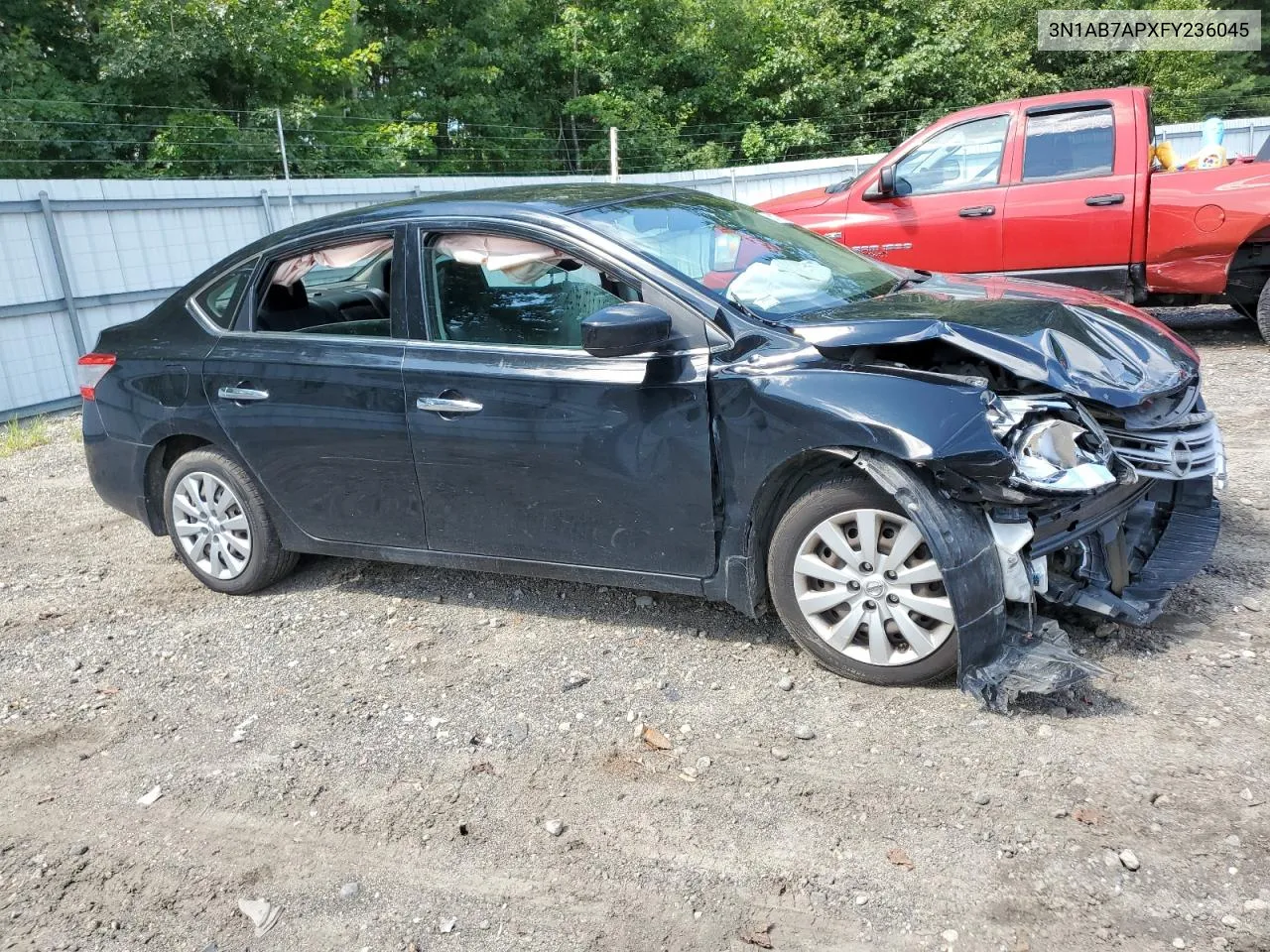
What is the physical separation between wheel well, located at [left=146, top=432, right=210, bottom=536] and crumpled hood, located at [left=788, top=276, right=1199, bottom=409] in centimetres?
296

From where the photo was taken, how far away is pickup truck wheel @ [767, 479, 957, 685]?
3.41 m

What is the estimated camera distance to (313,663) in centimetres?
431

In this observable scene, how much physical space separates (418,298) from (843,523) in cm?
192

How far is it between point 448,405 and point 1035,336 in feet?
6.94

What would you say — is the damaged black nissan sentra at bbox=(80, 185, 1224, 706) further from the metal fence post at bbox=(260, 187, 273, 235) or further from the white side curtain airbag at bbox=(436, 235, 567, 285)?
the metal fence post at bbox=(260, 187, 273, 235)

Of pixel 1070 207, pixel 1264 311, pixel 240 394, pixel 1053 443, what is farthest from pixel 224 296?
pixel 1264 311

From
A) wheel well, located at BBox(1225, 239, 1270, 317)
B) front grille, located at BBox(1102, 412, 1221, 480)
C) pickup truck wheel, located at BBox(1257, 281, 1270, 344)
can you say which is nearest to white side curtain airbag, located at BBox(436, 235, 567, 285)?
front grille, located at BBox(1102, 412, 1221, 480)

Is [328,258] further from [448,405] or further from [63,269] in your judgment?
[63,269]

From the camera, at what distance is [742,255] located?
4188 millimetres

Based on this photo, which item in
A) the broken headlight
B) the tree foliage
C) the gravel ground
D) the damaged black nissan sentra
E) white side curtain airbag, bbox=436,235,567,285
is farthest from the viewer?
the tree foliage

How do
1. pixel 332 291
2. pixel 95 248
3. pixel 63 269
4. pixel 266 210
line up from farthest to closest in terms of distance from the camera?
pixel 266 210 → pixel 95 248 → pixel 63 269 → pixel 332 291

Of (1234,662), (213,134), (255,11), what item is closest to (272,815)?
(1234,662)

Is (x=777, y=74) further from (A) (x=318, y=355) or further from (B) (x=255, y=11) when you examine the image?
(A) (x=318, y=355)

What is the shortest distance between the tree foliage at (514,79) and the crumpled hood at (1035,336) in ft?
49.5
